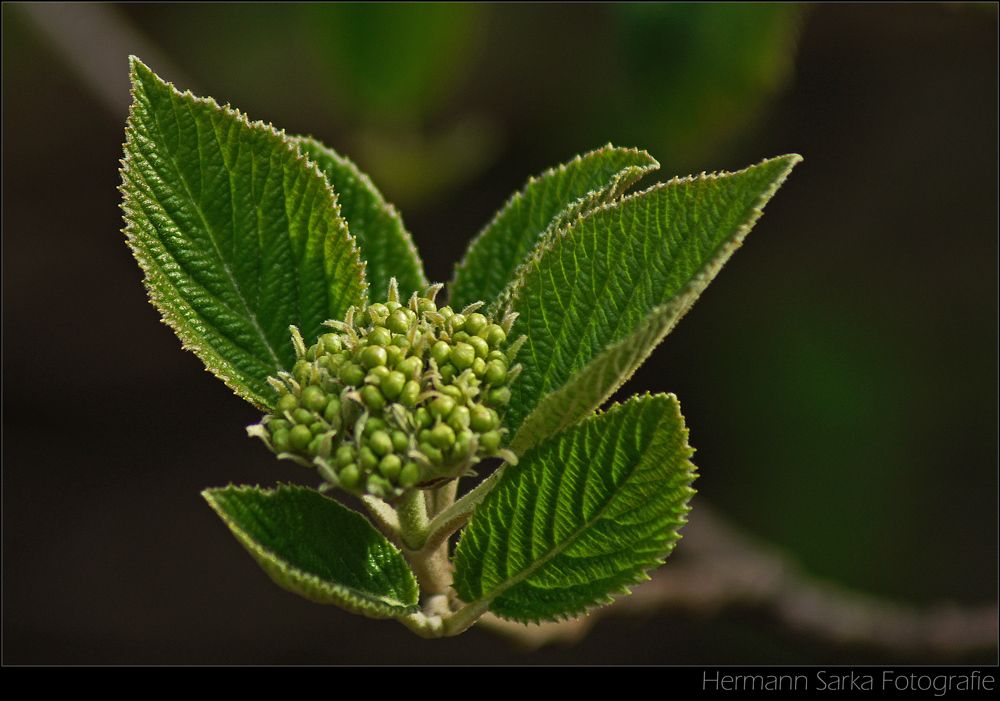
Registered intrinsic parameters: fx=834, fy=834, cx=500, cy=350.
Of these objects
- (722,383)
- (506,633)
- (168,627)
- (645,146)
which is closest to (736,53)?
(645,146)

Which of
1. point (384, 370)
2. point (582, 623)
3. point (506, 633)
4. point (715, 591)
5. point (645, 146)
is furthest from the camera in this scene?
point (645, 146)

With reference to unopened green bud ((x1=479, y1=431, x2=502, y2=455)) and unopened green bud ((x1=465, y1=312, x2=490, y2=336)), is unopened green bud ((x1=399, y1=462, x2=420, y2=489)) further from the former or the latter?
unopened green bud ((x1=465, y1=312, x2=490, y2=336))

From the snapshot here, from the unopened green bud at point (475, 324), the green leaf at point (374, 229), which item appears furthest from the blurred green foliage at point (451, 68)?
the unopened green bud at point (475, 324)

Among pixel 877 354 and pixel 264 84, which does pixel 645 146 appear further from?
pixel 264 84

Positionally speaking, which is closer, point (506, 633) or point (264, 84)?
point (506, 633)

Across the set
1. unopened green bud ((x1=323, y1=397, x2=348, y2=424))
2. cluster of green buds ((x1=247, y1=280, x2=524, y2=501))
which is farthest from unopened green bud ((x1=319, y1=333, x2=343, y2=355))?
unopened green bud ((x1=323, y1=397, x2=348, y2=424))
